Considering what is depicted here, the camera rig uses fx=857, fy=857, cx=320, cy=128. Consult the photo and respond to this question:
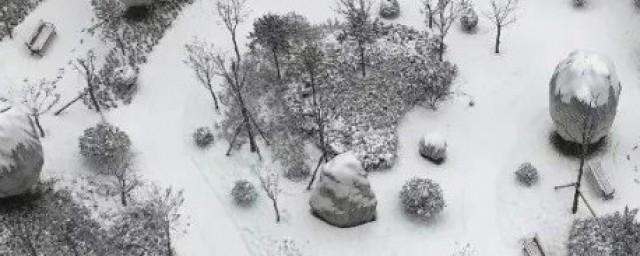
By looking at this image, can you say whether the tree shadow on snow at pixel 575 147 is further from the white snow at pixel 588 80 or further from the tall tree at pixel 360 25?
the tall tree at pixel 360 25

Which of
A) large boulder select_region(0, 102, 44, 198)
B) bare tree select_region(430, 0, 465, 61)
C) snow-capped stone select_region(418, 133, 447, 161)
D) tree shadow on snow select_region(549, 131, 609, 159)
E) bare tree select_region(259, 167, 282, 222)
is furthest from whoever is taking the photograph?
bare tree select_region(430, 0, 465, 61)

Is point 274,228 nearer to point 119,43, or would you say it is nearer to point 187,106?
point 187,106

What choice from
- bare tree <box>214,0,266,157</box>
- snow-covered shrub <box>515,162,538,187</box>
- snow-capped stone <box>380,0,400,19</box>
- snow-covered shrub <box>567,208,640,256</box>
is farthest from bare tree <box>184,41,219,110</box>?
snow-covered shrub <box>567,208,640,256</box>

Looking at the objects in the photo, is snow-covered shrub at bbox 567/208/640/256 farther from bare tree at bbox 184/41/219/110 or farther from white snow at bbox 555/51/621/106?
bare tree at bbox 184/41/219/110

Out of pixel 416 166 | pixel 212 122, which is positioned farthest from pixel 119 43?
pixel 416 166

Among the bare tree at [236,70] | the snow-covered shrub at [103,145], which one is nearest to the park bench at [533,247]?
the bare tree at [236,70]

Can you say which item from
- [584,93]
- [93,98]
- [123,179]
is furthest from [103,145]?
[584,93]

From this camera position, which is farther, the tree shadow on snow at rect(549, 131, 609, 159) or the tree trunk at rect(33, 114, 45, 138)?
the tree shadow on snow at rect(549, 131, 609, 159)
